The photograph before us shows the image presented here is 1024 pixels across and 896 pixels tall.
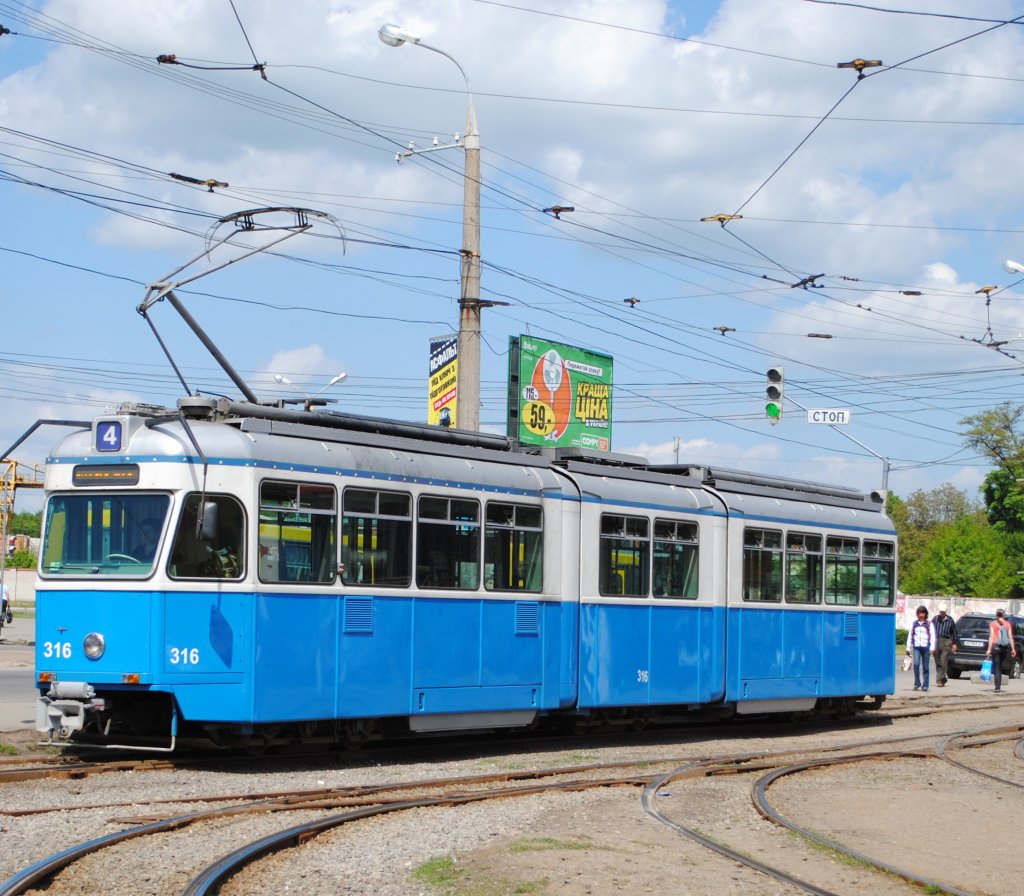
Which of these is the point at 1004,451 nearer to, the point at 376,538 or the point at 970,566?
the point at 970,566

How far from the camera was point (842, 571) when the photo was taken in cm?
2117

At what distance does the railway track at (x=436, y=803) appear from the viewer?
8.77m

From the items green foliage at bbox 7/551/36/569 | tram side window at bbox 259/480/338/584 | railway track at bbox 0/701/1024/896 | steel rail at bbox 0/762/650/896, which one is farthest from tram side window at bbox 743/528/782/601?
green foliage at bbox 7/551/36/569

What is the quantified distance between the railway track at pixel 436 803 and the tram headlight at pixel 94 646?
112 centimetres

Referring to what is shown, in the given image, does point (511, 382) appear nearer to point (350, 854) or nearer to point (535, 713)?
point (535, 713)

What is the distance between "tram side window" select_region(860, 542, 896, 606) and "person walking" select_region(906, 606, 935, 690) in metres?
6.11

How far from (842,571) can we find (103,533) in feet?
37.1

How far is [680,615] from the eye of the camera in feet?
59.6

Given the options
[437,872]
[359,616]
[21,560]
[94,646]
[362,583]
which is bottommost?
[437,872]

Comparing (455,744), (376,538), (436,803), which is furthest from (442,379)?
(436,803)

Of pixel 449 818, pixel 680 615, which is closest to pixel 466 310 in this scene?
pixel 680 615

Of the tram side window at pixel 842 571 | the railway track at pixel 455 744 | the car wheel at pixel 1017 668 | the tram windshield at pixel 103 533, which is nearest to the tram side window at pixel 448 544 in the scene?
the railway track at pixel 455 744

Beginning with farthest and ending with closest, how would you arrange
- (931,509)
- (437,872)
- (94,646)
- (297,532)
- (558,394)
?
(931,509) < (558,394) < (297,532) < (94,646) < (437,872)

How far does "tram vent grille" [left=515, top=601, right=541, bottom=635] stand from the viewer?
1596cm
